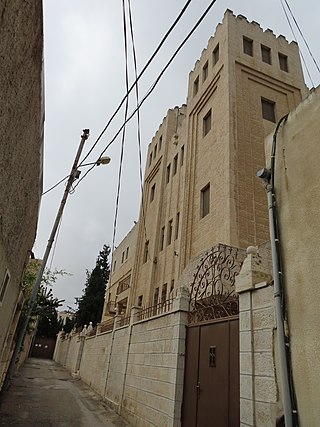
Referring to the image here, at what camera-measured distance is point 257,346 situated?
404 cm

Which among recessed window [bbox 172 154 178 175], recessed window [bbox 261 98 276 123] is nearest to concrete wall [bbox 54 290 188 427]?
recessed window [bbox 172 154 178 175]

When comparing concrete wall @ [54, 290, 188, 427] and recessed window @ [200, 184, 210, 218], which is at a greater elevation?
recessed window @ [200, 184, 210, 218]

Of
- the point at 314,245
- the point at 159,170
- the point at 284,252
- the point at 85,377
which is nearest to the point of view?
the point at 314,245

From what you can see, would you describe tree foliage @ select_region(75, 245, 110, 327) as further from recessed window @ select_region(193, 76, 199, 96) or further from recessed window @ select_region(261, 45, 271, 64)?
recessed window @ select_region(261, 45, 271, 64)

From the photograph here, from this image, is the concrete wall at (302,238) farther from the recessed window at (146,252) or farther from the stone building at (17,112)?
the recessed window at (146,252)

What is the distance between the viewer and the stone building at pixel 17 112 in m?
2.68

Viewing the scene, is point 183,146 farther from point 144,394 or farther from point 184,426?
point 184,426

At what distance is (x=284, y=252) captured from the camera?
12.7 ft

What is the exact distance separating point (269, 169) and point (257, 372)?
9.18ft

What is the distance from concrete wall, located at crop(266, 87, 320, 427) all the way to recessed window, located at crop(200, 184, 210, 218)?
7.77 m

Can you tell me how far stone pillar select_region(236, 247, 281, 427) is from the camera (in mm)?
3634

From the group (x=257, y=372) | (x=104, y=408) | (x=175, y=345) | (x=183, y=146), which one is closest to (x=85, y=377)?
(x=104, y=408)

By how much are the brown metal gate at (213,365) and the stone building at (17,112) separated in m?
3.62

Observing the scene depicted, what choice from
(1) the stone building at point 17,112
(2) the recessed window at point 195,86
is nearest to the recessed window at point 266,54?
(2) the recessed window at point 195,86
